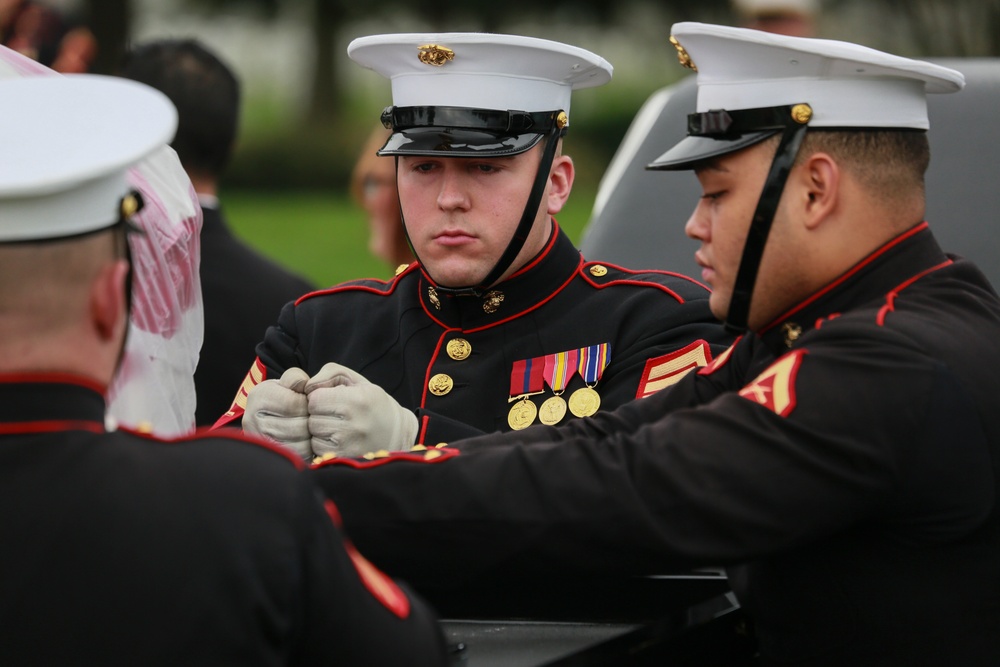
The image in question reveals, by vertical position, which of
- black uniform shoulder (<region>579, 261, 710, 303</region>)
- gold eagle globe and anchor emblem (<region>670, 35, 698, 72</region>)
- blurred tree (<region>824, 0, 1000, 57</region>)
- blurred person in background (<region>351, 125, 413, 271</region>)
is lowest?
blurred tree (<region>824, 0, 1000, 57</region>)

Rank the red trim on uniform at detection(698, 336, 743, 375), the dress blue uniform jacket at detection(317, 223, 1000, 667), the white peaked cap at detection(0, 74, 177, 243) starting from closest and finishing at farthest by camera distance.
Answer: the white peaked cap at detection(0, 74, 177, 243), the dress blue uniform jacket at detection(317, 223, 1000, 667), the red trim on uniform at detection(698, 336, 743, 375)

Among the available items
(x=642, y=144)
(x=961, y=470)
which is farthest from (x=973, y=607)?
(x=642, y=144)

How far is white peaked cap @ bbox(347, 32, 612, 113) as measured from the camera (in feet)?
10.00

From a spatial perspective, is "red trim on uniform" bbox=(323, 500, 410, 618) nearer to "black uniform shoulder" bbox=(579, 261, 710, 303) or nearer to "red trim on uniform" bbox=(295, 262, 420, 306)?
"black uniform shoulder" bbox=(579, 261, 710, 303)

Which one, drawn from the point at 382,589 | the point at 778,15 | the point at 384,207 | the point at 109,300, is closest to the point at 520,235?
the point at 382,589

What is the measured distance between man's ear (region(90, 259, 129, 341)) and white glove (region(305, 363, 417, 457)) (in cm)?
88

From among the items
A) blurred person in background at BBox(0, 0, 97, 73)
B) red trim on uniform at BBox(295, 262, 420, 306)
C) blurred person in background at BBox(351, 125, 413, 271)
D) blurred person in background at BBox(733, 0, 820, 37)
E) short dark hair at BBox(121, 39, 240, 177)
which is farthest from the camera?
blurred person in background at BBox(0, 0, 97, 73)

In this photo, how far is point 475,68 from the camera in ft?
10.1

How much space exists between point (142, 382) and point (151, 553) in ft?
2.12

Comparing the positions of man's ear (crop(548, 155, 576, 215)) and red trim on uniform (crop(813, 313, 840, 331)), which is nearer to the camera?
red trim on uniform (crop(813, 313, 840, 331))

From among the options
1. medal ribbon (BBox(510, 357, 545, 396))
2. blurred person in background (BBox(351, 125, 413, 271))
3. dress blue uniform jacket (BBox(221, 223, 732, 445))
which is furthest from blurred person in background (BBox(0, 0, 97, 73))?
medal ribbon (BBox(510, 357, 545, 396))

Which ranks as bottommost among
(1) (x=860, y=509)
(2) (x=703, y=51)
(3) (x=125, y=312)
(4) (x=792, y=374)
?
(1) (x=860, y=509)

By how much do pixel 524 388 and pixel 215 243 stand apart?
1.58 meters

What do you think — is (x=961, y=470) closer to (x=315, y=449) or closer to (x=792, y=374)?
(x=792, y=374)
